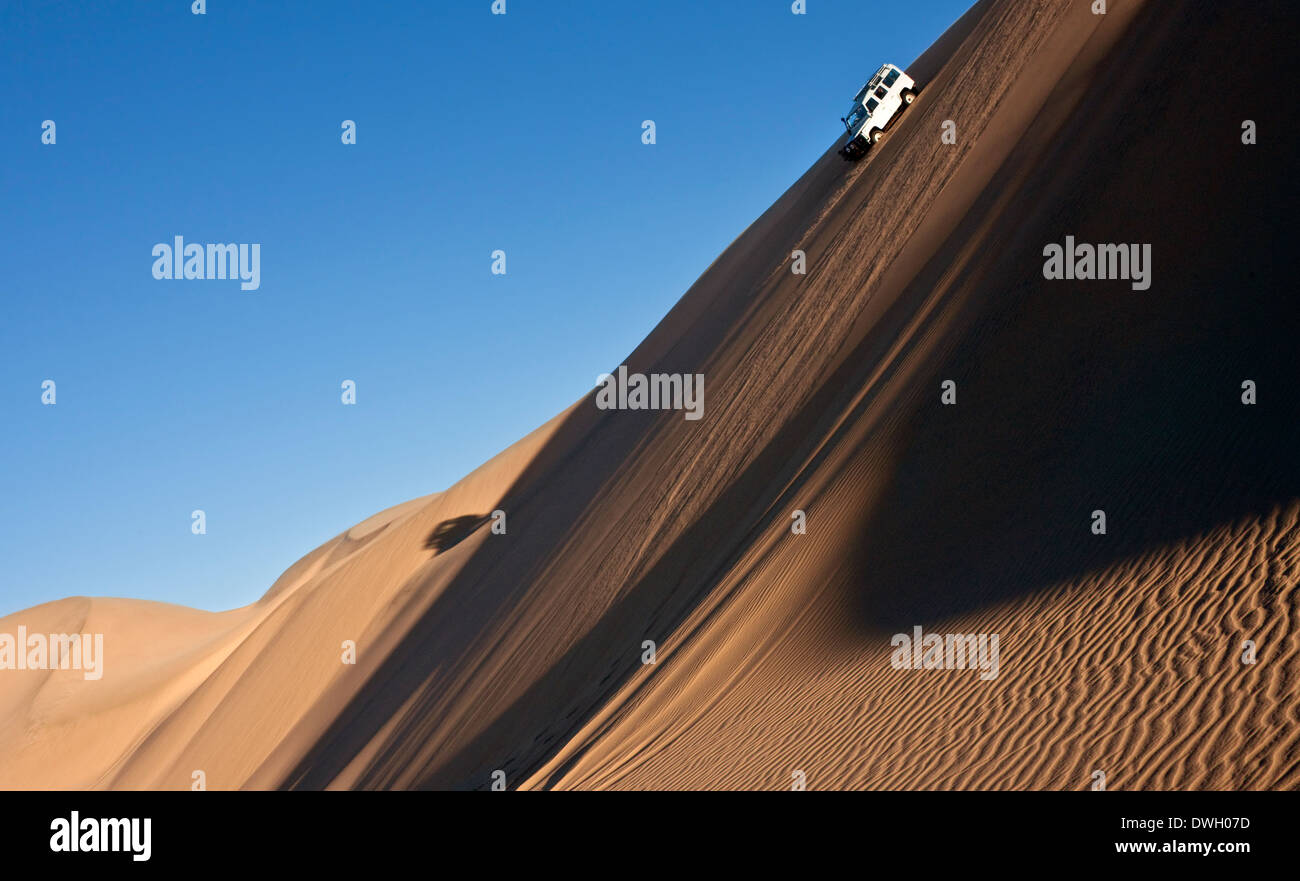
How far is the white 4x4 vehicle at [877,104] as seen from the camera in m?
24.5

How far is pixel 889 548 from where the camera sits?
1177 centimetres

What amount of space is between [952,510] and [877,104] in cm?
1586

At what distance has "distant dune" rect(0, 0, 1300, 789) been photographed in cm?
811

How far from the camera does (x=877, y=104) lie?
24547mm

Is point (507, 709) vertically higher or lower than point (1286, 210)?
lower

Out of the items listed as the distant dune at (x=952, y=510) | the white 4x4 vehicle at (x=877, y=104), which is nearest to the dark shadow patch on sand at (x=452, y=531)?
the distant dune at (x=952, y=510)

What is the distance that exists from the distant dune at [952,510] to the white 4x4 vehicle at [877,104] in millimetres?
785

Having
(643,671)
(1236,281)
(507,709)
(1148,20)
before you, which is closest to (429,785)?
(507,709)

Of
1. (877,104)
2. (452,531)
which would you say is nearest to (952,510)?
(877,104)

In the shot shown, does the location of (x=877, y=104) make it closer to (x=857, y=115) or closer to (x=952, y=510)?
(x=857, y=115)
